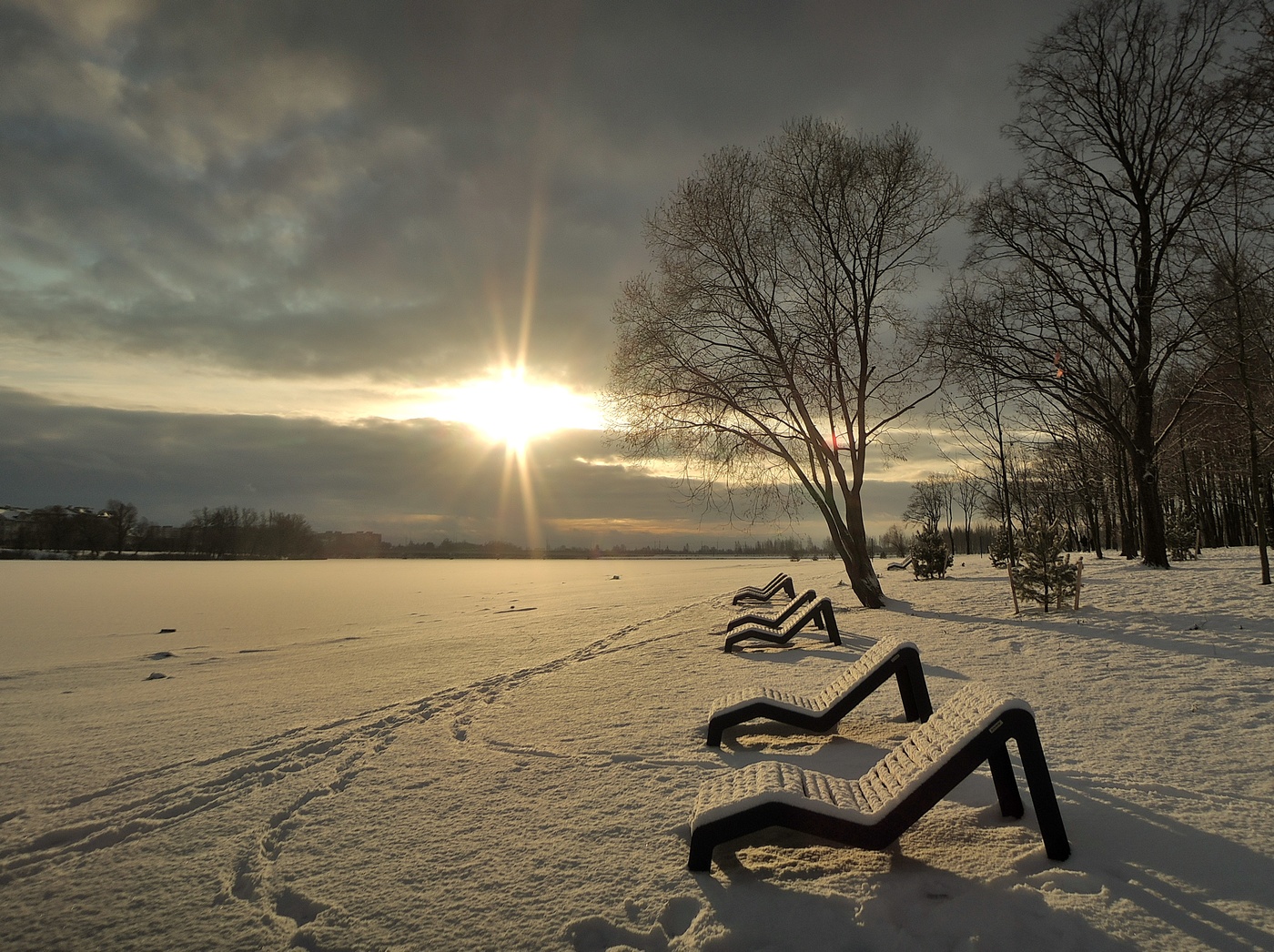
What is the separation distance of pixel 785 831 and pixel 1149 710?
4208mm

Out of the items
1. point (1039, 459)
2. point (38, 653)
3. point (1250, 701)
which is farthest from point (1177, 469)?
point (38, 653)

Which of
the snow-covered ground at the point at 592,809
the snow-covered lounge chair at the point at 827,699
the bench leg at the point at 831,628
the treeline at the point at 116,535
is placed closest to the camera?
the snow-covered ground at the point at 592,809

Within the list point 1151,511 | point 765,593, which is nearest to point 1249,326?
point 1151,511

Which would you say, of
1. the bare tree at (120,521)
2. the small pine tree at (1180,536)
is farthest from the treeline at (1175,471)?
the bare tree at (120,521)

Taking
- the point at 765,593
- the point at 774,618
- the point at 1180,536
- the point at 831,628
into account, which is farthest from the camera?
the point at 1180,536

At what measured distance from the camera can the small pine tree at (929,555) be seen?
24453 mm

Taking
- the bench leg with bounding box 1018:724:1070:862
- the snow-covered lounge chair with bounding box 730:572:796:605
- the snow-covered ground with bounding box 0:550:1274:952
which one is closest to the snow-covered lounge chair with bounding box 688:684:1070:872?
the bench leg with bounding box 1018:724:1070:862

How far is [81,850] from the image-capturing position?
13.2 ft

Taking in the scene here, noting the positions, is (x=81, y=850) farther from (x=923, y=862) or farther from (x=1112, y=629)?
(x=1112, y=629)

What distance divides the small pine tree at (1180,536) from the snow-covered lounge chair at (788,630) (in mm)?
18401

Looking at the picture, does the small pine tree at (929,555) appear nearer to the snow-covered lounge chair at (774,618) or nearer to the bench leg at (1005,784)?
the snow-covered lounge chair at (774,618)

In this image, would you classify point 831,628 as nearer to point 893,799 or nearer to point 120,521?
point 893,799

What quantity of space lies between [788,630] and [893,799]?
703cm

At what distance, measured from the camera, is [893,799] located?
3369mm
